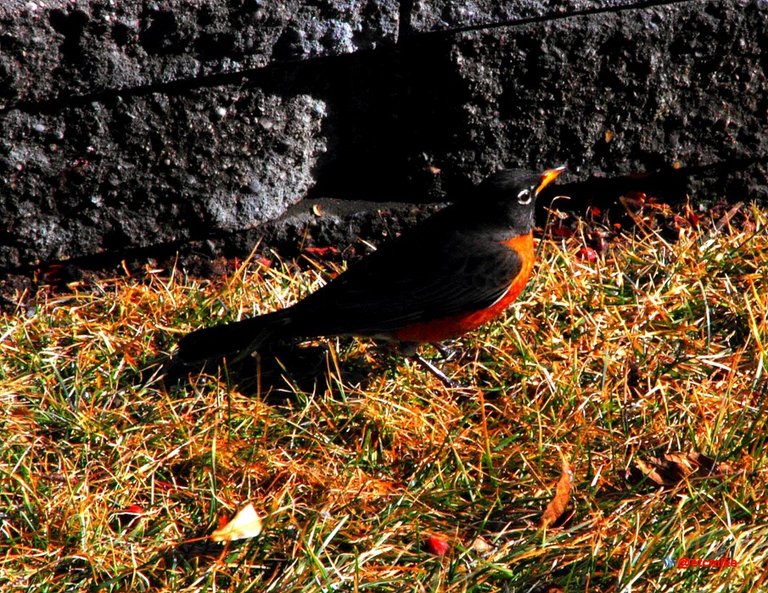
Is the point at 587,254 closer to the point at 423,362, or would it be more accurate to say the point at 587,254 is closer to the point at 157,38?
the point at 423,362

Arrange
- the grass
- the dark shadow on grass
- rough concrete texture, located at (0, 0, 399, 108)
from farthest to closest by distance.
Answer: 1. the dark shadow on grass
2. rough concrete texture, located at (0, 0, 399, 108)
3. the grass

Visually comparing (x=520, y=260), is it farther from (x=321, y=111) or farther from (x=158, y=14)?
(x=158, y=14)

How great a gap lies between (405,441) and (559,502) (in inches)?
24.3

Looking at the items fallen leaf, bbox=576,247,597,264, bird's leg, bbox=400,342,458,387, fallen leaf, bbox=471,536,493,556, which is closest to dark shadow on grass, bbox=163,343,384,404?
bird's leg, bbox=400,342,458,387

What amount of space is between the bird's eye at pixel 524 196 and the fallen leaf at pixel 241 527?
1.61 m

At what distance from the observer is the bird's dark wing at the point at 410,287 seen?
11.8 ft

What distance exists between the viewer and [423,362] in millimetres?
3686

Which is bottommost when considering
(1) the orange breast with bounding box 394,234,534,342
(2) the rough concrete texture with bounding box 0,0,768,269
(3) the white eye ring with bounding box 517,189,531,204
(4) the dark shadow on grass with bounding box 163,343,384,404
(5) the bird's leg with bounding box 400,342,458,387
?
(4) the dark shadow on grass with bounding box 163,343,384,404

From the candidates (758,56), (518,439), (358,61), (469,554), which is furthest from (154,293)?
(758,56)

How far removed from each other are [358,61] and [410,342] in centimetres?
111

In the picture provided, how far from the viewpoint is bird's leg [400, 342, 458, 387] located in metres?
3.62

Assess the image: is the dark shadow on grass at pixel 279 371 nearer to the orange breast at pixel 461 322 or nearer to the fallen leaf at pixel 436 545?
the orange breast at pixel 461 322

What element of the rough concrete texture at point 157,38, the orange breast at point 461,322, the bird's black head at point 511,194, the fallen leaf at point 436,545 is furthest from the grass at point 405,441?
the rough concrete texture at point 157,38

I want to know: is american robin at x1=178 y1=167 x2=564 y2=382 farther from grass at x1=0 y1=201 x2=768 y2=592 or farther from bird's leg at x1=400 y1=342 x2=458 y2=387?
grass at x1=0 y1=201 x2=768 y2=592
